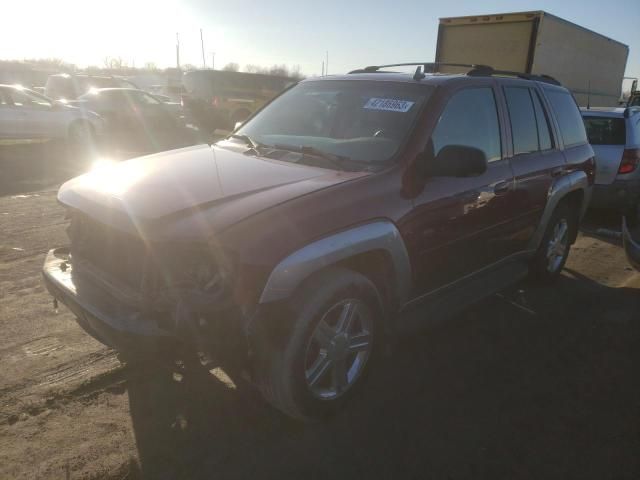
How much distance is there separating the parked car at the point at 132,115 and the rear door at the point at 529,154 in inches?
441

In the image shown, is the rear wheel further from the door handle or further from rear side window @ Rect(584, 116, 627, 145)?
the door handle

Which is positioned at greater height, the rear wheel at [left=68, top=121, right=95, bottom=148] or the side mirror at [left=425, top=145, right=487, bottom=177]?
the side mirror at [left=425, top=145, right=487, bottom=177]

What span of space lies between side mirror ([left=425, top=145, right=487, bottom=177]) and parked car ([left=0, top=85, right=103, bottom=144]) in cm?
1173

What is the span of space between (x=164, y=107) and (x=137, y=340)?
15774 mm

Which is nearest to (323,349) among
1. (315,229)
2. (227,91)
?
(315,229)

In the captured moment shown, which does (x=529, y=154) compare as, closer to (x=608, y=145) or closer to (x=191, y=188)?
(x=191, y=188)

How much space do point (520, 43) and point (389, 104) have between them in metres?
9.12

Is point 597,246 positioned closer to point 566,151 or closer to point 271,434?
point 566,151

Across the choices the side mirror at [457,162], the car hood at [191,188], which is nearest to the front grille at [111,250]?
the car hood at [191,188]

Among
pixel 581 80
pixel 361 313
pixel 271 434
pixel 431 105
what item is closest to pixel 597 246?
pixel 431 105

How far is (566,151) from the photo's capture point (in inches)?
181

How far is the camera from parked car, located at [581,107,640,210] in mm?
7016

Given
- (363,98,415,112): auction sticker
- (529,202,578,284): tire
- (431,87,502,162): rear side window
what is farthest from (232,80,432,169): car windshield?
(529,202,578,284): tire

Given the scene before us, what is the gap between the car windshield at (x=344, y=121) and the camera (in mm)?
3107
